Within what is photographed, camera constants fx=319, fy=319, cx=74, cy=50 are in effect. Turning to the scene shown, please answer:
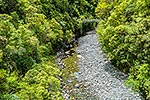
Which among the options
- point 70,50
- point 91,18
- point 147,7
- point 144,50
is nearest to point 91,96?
point 144,50

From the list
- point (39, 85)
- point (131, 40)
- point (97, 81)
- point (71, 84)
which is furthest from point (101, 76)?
point (39, 85)

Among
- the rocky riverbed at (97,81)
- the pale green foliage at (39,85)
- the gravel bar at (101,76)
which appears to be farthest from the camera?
the rocky riverbed at (97,81)

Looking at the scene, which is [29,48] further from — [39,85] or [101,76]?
[101,76]

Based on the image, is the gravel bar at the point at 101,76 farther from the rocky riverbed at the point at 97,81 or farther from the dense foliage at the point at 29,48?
the dense foliage at the point at 29,48

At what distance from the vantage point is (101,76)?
103ft

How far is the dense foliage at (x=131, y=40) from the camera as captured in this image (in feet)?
89.0

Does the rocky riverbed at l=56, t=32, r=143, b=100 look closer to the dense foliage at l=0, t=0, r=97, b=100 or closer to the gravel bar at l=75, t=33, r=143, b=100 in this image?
the gravel bar at l=75, t=33, r=143, b=100

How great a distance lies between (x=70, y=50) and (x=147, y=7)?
1313 centimetres

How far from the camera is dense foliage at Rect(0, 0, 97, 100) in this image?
20.6m

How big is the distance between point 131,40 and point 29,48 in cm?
934

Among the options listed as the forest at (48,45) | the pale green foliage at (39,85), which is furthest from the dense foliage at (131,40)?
the pale green foliage at (39,85)

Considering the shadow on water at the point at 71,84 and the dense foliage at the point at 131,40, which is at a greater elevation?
the dense foliage at the point at 131,40

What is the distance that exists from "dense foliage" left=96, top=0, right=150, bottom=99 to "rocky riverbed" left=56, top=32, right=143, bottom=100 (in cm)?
97

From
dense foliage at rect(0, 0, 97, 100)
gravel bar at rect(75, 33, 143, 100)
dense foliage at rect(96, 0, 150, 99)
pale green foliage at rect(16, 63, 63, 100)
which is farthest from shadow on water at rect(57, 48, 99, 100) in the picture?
pale green foliage at rect(16, 63, 63, 100)
